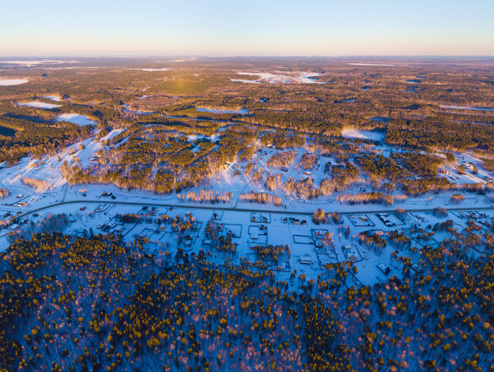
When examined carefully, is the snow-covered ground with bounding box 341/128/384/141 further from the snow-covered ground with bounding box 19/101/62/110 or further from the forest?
the snow-covered ground with bounding box 19/101/62/110

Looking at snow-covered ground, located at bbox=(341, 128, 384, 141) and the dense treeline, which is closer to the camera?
the dense treeline

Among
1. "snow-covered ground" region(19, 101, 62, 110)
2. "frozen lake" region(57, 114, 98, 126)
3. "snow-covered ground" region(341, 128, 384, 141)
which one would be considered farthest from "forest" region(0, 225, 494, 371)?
"snow-covered ground" region(19, 101, 62, 110)

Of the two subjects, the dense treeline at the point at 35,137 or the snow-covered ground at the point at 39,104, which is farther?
the snow-covered ground at the point at 39,104

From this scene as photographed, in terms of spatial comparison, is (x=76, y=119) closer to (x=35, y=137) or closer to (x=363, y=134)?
(x=35, y=137)

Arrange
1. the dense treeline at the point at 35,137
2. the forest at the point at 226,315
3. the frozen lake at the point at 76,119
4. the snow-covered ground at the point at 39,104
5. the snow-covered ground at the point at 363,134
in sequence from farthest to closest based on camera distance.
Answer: the snow-covered ground at the point at 39,104, the frozen lake at the point at 76,119, the snow-covered ground at the point at 363,134, the dense treeline at the point at 35,137, the forest at the point at 226,315

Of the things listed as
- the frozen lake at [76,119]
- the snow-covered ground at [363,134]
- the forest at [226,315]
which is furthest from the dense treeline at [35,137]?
Answer: the snow-covered ground at [363,134]

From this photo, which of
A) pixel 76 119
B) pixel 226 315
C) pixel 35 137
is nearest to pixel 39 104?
pixel 76 119

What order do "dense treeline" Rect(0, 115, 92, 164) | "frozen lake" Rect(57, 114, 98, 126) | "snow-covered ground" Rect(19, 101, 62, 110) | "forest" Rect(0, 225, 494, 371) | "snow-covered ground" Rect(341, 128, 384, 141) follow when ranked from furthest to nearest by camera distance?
"snow-covered ground" Rect(19, 101, 62, 110)
"frozen lake" Rect(57, 114, 98, 126)
"snow-covered ground" Rect(341, 128, 384, 141)
"dense treeline" Rect(0, 115, 92, 164)
"forest" Rect(0, 225, 494, 371)

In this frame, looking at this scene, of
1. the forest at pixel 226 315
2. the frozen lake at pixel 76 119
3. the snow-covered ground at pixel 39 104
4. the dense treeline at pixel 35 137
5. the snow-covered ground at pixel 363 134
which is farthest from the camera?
the snow-covered ground at pixel 39 104

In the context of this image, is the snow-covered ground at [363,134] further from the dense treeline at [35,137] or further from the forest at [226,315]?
the dense treeline at [35,137]

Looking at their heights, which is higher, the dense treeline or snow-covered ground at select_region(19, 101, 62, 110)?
snow-covered ground at select_region(19, 101, 62, 110)
